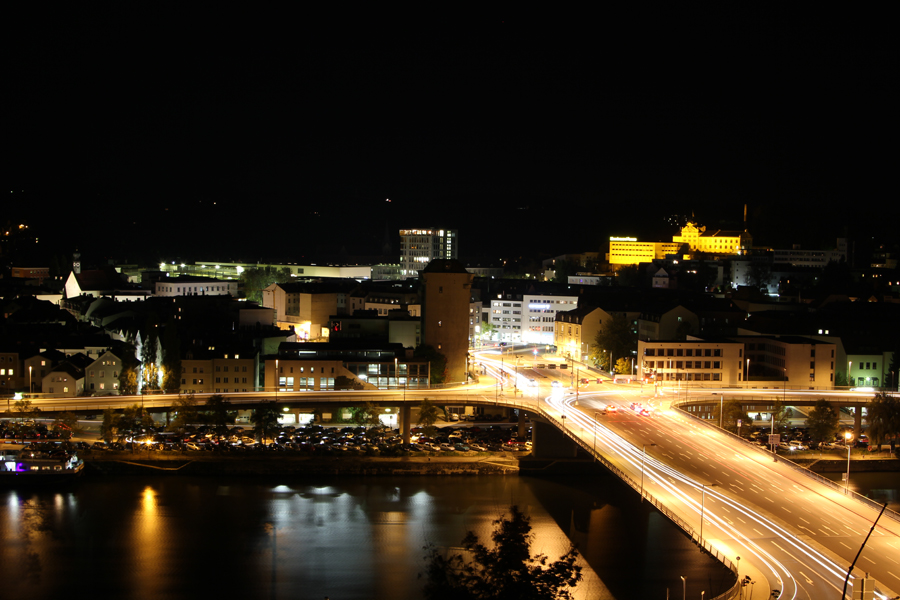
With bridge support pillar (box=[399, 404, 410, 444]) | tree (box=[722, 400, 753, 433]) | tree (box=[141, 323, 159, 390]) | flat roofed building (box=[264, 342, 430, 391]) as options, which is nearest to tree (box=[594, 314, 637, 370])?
tree (box=[722, 400, 753, 433])

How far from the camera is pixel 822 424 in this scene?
13.3 metres

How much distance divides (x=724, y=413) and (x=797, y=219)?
2705 centimetres

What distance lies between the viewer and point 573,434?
10359mm

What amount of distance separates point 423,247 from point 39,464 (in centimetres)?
2693

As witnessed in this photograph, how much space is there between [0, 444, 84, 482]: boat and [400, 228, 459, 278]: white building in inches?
1010

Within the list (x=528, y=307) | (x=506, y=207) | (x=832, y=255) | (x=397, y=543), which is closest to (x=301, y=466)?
(x=397, y=543)

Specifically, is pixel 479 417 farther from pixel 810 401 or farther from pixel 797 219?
pixel 797 219

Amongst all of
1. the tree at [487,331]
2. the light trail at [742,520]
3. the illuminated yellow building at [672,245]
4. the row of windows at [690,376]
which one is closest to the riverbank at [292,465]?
the light trail at [742,520]

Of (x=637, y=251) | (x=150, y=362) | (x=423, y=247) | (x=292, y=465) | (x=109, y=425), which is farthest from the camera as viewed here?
(x=423, y=247)

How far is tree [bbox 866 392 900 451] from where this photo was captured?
42.4ft

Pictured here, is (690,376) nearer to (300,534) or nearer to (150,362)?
(300,534)

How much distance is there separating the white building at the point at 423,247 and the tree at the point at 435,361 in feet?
69.0

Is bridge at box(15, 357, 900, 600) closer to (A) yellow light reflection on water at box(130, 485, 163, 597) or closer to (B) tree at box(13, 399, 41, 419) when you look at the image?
(B) tree at box(13, 399, 41, 419)

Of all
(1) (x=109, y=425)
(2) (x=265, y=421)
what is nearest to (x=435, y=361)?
(2) (x=265, y=421)
